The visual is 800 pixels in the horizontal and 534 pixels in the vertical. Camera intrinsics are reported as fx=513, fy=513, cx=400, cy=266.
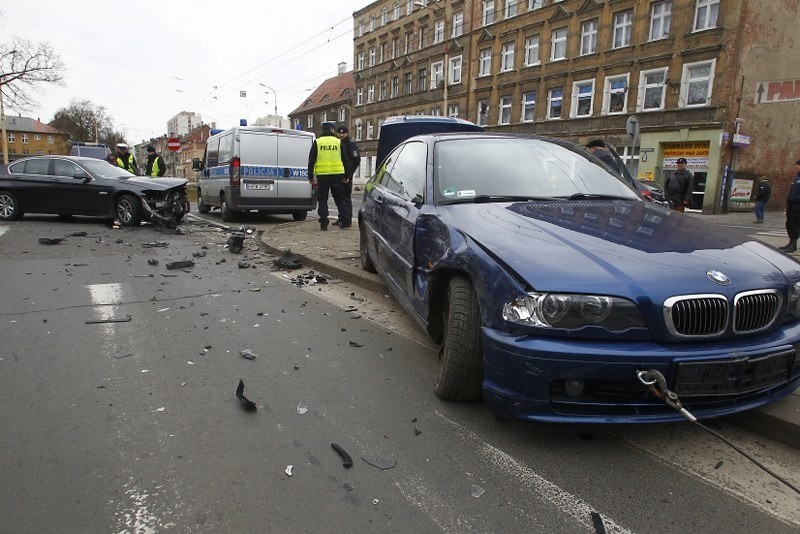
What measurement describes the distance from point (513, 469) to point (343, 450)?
0.82 metres

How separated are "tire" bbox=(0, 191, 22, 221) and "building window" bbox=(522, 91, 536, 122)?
88.8 ft

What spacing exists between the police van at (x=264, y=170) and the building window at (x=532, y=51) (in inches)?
950

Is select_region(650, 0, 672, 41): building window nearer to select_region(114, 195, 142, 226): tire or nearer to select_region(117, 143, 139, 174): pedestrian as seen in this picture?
select_region(117, 143, 139, 174): pedestrian

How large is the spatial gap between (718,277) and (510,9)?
35162 mm

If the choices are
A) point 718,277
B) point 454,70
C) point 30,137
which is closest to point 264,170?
point 718,277

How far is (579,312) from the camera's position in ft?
7.47

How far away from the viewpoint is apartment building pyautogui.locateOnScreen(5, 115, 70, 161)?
315 feet

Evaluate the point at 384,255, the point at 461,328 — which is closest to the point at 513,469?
the point at 461,328

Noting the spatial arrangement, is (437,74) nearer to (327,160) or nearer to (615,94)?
(615,94)

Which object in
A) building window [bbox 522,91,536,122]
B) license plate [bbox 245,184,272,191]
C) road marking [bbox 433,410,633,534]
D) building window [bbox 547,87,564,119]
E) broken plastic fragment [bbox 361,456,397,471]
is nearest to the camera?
road marking [bbox 433,410,633,534]

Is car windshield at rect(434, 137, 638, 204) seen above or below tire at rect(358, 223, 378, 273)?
above

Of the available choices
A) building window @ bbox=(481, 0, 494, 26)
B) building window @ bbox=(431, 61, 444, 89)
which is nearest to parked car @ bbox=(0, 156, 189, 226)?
building window @ bbox=(481, 0, 494, 26)

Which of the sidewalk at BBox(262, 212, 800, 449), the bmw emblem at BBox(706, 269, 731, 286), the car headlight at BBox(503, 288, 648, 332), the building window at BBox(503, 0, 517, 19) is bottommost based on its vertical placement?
the sidewalk at BBox(262, 212, 800, 449)

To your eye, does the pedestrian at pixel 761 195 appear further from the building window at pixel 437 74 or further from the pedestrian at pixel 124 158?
the building window at pixel 437 74
